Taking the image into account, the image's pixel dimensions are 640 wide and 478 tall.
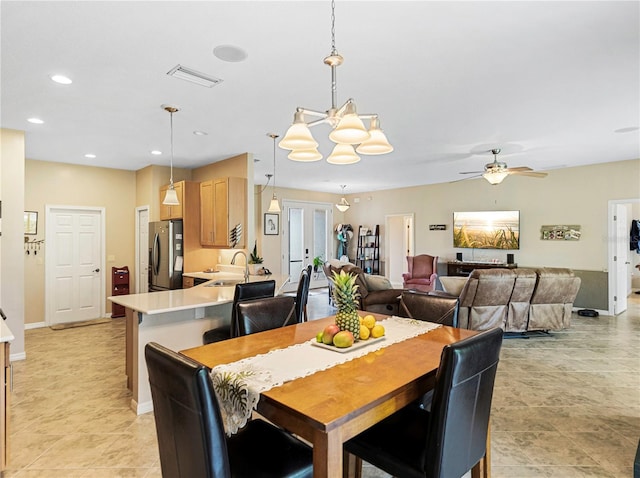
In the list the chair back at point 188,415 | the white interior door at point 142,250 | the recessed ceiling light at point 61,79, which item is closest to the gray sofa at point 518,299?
the chair back at point 188,415

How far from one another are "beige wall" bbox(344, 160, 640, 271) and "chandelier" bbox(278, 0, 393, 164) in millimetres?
6187

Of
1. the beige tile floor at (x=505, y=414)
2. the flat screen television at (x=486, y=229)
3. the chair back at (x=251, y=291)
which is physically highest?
the flat screen television at (x=486, y=229)

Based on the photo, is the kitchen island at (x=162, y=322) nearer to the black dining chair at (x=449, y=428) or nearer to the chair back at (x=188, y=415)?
the chair back at (x=188, y=415)

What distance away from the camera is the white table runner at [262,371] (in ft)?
4.67

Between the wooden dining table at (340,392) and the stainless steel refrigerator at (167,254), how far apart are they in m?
4.05

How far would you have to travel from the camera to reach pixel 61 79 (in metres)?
2.99

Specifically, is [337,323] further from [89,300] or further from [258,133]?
[89,300]

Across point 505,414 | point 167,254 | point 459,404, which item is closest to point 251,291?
point 459,404

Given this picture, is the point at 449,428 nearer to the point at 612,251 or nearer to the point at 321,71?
the point at 321,71

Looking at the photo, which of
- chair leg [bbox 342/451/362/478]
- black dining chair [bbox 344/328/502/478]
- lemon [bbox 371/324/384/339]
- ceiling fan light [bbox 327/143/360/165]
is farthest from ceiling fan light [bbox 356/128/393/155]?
chair leg [bbox 342/451/362/478]

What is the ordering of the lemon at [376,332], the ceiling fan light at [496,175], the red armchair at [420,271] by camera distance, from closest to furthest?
the lemon at [376,332]
the ceiling fan light at [496,175]
the red armchair at [420,271]

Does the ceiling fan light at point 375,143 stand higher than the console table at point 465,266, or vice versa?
the ceiling fan light at point 375,143

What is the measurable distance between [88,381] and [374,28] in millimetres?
4005

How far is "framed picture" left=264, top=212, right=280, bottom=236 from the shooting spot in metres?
9.09
